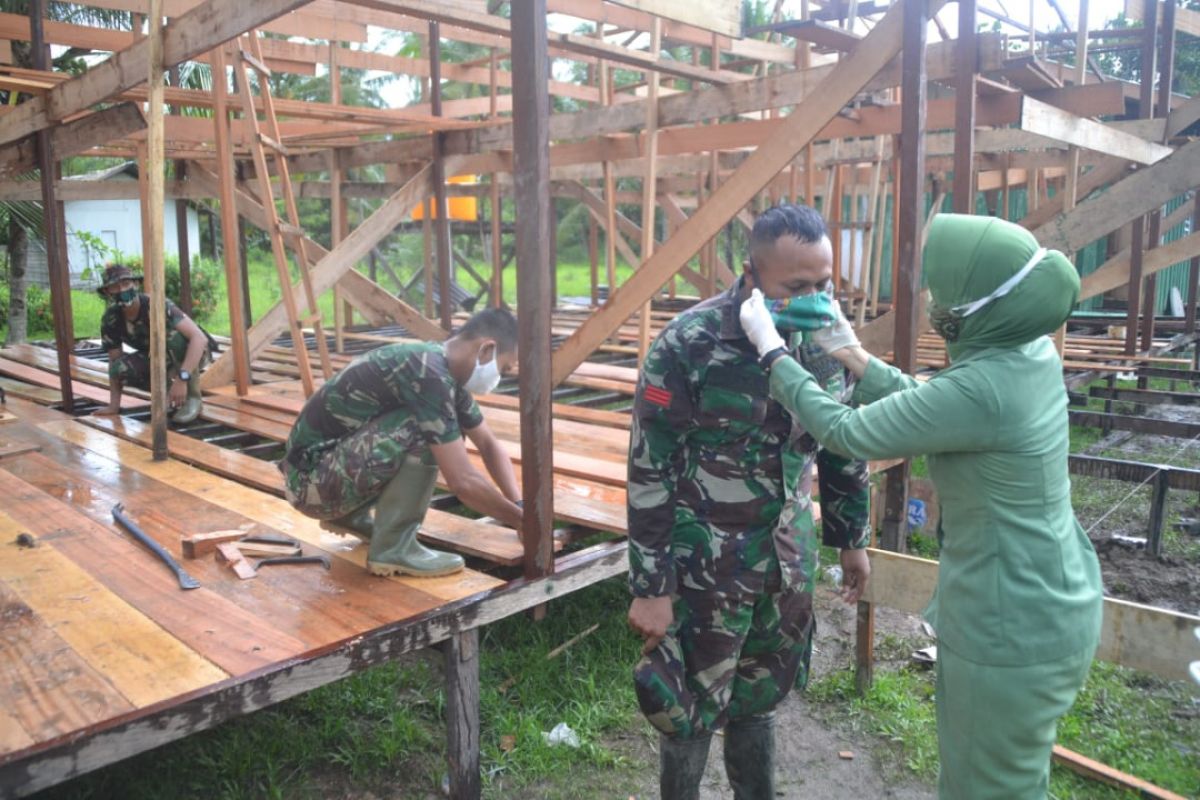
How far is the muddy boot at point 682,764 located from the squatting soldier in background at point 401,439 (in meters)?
1.05

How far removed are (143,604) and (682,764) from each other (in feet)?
5.76

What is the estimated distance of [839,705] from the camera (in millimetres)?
3537

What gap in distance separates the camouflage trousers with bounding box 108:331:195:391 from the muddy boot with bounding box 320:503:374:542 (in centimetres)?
321

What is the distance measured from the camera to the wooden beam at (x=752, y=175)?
11.0 ft

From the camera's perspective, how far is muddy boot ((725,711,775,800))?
2.44m

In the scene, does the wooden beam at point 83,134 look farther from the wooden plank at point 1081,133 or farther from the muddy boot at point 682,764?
the wooden plank at point 1081,133

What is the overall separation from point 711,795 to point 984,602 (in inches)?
57.2

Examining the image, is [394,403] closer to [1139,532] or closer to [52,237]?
[52,237]

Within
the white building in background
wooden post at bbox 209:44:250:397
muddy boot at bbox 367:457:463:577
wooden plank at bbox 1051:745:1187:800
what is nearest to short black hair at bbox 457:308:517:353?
muddy boot at bbox 367:457:463:577

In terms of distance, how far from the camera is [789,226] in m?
2.12

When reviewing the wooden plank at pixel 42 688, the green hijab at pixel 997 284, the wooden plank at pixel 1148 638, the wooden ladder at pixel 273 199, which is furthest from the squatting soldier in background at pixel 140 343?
the wooden plank at pixel 1148 638

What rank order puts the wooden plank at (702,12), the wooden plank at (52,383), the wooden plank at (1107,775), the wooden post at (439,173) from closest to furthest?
the wooden plank at (1107,775) < the wooden plank at (702,12) < the wooden plank at (52,383) < the wooden post at (439,173)

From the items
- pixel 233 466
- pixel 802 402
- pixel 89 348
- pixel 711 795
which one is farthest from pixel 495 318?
pixel 89 348

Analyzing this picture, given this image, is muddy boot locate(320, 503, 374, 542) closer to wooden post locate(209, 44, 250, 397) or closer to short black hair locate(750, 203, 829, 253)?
short black hair locate(750, 203, 829, 253)
